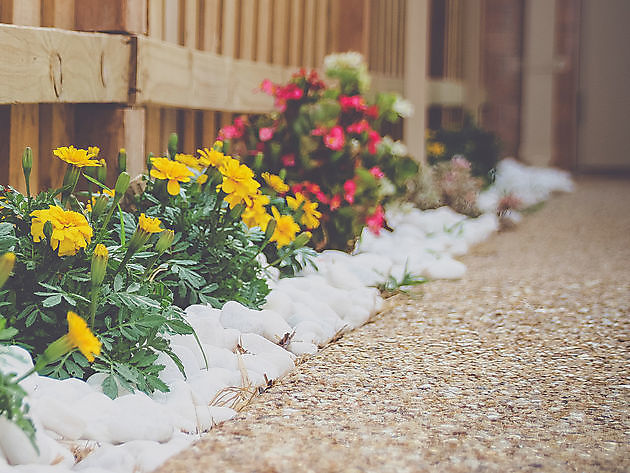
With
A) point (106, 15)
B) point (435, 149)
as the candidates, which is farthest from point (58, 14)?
point (435, 149)

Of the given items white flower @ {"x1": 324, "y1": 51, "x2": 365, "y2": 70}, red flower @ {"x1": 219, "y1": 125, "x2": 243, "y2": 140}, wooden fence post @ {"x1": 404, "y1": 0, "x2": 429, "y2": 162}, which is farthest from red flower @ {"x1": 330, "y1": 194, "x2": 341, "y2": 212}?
wooden fence post @ {"x1": 404, "y1": 0, "x2": 429, "y2": 162}

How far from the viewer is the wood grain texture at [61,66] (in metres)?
1.78

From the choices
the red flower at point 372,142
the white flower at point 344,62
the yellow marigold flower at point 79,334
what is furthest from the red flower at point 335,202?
the yellow marigold flower at point 79,334

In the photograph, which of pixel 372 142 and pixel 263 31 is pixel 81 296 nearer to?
pixel 372 142

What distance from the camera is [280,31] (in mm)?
3578

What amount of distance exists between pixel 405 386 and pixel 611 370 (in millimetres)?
467

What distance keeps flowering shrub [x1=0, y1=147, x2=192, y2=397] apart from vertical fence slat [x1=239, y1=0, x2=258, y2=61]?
178 centimetres

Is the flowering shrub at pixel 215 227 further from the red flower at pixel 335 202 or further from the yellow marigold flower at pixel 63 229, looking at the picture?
the red flower at pixel 335 202

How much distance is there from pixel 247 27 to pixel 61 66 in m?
1.36

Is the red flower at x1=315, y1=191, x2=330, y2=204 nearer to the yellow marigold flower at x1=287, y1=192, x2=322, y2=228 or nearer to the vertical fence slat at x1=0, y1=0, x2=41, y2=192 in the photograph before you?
the yellow marigold flower at x1=287, y1=192, x2=322, y2=228

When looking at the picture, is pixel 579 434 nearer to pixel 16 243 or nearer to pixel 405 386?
pixel 405 386

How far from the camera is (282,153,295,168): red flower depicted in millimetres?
2777

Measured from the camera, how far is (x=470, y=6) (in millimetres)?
7477

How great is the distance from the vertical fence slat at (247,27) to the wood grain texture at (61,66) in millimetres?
1032
